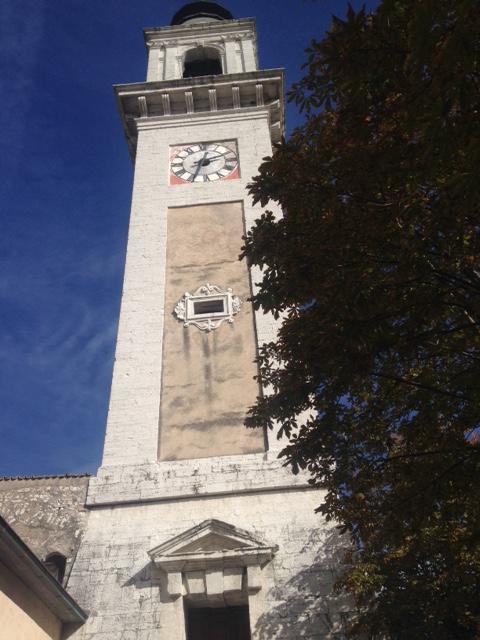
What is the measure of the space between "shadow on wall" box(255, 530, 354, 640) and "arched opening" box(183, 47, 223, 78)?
69.9 ft

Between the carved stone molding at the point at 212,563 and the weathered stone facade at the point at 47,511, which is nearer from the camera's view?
the carved stone molding at the point at 212,563

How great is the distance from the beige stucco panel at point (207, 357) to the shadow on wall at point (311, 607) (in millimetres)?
2693

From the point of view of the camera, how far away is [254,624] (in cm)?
986

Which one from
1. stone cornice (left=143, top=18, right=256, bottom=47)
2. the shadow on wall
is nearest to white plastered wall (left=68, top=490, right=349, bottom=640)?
the shadow on wall

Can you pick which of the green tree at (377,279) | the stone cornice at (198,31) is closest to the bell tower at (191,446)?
the green tree at (377,279)

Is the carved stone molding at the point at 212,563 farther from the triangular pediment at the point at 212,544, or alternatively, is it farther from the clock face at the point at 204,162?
the clock face at the point at 204,162

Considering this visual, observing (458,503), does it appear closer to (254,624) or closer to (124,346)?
(254,624)

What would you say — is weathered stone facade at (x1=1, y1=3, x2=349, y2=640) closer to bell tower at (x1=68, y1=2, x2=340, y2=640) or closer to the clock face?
bell tower at (x1=68, y1=2, x2=340, y2=640)

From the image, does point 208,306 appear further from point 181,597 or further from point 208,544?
point 181,597

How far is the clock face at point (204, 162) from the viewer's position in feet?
61.5

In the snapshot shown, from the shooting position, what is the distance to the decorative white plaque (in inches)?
571

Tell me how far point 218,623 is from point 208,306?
A: 275 inches

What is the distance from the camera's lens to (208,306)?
49.1 ft

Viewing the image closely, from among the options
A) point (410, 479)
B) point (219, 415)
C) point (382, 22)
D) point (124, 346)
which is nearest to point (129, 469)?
point (219, 415)
